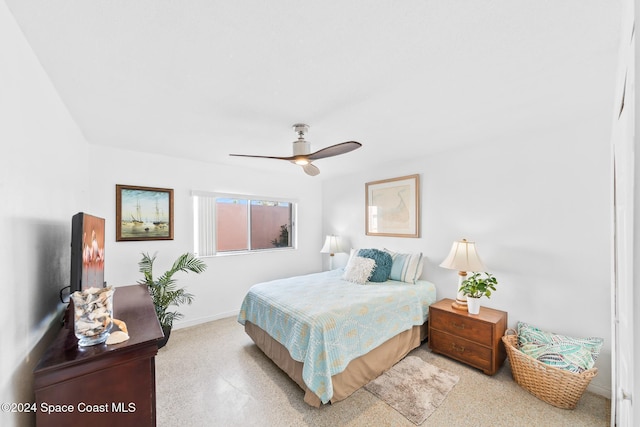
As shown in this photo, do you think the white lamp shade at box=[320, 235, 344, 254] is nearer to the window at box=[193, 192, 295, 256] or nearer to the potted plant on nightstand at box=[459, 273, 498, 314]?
the window at box=[193, 192, 295, 256]

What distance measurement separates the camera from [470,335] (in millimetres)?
2531

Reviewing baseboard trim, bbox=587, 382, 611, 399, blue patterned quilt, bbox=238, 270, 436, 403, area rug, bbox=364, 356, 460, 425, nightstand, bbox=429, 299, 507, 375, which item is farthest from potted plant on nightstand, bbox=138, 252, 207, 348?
baseboard trim, bbox=587, 382, 611, 399

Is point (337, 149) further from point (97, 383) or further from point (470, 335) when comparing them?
point (470, 335)

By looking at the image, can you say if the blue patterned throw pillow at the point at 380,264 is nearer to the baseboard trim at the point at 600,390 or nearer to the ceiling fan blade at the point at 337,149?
the ceiling fan blade at the point at 337,149

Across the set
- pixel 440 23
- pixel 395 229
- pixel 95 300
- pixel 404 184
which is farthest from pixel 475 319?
pixel 95 300

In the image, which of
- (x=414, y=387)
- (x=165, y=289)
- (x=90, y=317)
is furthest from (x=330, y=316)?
(x=165, y=289)

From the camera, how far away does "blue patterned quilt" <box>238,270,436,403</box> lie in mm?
1999

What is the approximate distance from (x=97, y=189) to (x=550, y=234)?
486cm

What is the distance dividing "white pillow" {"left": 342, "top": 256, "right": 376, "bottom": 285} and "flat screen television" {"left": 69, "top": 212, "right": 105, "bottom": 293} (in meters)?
2.50

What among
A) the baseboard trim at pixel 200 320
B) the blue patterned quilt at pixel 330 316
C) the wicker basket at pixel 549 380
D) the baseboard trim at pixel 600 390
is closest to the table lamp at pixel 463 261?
the blue patterned quilt at pixel 330 316

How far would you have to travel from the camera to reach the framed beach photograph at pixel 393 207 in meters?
3.55

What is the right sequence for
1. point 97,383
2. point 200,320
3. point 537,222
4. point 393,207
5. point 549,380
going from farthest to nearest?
1. point 393,207
2. point 200,320
3. point 537,222
4. point 549,380
5. point 97,383

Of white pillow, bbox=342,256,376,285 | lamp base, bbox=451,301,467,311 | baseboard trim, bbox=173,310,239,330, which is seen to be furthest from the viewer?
baseboard trim, bbox=173,310,239,330

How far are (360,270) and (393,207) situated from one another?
115 cm
